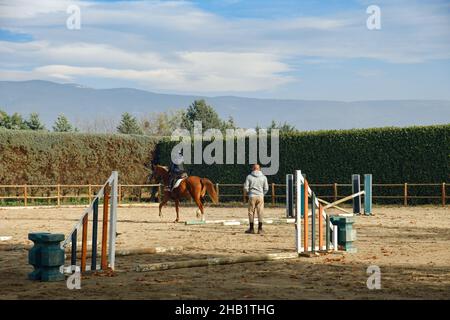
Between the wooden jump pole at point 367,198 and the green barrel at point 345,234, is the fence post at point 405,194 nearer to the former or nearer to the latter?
the wooden jump pole at point 367,198

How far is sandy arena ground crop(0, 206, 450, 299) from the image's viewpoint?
8977 mm

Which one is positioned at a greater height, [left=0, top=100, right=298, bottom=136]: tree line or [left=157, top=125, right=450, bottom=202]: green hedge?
[left=0, top=100, right=298, bottom=136]: tree line

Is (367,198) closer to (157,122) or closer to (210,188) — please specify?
(210,188)

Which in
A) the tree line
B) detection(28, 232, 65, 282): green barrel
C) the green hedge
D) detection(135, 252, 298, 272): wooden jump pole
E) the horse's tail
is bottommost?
detection(135, 252, 298, 272): wooden jump pole

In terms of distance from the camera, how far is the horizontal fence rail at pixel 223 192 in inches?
1215

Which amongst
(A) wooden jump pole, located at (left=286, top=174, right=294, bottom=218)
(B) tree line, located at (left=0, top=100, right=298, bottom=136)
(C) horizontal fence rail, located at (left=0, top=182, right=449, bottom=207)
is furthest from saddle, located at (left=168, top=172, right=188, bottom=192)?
(B) tree line, located at (left=0, top=100, right=298, bottom=136)

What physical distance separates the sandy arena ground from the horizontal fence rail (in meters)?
11.8

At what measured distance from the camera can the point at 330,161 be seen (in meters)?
33.5

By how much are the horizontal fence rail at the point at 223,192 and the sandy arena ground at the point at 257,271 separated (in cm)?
1182

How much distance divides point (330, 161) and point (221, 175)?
580 centimetres

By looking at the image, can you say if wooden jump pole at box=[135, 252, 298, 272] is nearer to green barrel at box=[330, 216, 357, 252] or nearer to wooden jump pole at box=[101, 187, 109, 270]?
wooden jump pole at box=[101, 187, 109, 270]

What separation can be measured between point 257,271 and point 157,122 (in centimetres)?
6731

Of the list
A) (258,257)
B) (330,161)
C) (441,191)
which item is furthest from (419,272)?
(330,161)

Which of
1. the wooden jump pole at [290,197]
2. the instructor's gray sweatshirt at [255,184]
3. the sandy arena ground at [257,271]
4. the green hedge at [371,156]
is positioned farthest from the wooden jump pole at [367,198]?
the instructor's gray sweatshirt at [255,184]
